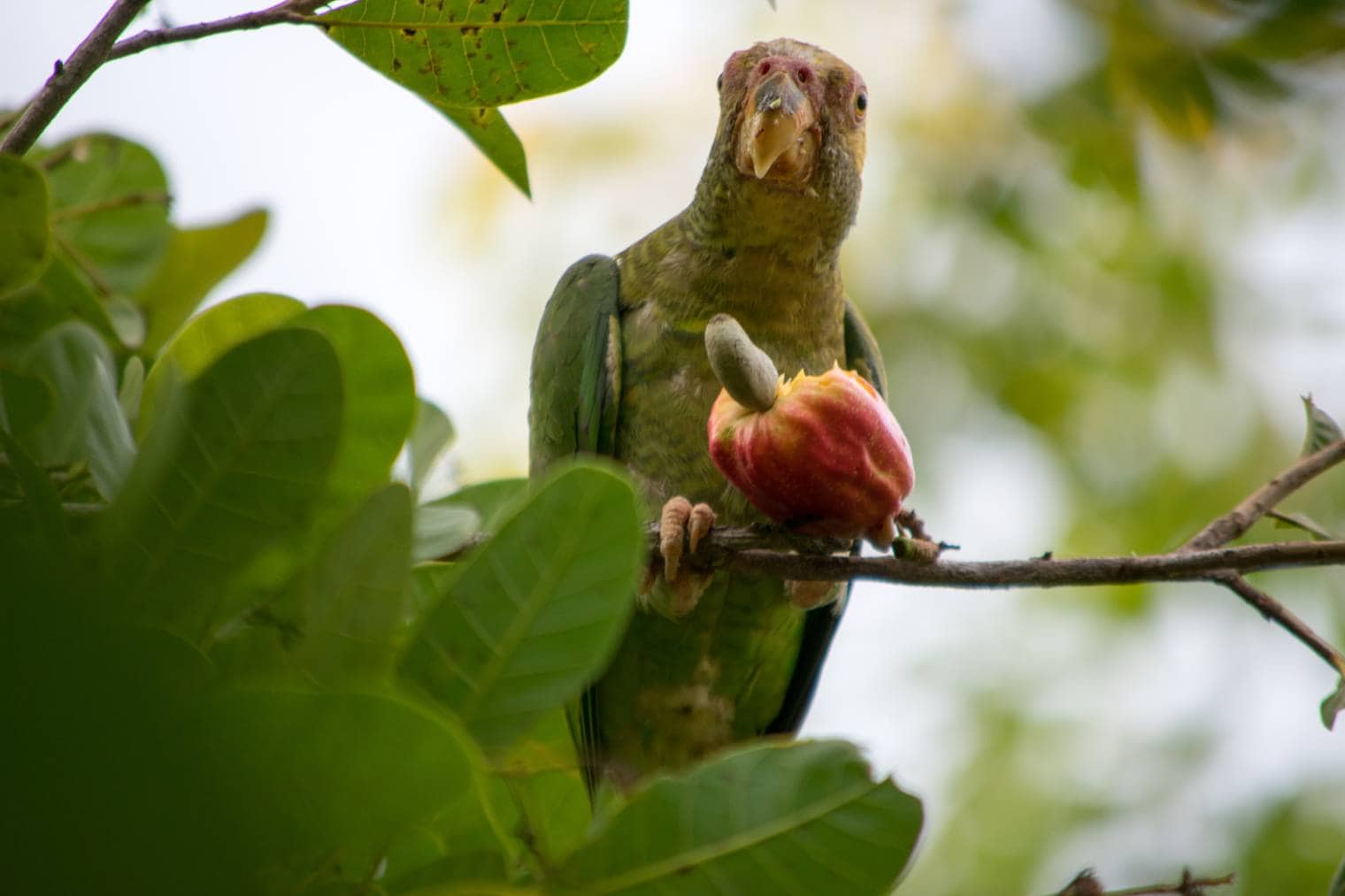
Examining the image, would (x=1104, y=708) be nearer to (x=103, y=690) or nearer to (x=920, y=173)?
(x=920, y=173)

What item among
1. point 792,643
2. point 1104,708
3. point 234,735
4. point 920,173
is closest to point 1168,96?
point 920,173

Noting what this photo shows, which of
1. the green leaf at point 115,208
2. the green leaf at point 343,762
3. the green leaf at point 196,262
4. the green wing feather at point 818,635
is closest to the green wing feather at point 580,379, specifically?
the green wing feather at point 818,635

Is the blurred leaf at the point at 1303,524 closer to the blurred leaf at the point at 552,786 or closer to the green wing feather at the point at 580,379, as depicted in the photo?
the blurred leaf at the point at 552,786

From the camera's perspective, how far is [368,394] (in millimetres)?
1232

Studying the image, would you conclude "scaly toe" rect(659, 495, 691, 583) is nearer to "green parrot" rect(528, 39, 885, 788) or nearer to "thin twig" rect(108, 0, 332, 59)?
"green parrot" rect(528, 39, 885, 788)

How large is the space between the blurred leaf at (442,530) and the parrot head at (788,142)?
39.3 inches

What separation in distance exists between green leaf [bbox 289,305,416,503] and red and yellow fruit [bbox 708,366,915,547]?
1.48ft

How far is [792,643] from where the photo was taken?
2.68 m

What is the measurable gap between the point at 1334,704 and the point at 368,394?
105cm

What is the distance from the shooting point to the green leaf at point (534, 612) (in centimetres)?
91

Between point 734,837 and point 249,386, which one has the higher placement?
point 249,386


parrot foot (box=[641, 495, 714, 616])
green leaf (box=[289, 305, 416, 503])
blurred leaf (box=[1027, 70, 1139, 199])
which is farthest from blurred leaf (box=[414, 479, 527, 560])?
blurred leaf (box=[1027, 70, 1139, 199])

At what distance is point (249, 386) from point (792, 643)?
188 centimetres

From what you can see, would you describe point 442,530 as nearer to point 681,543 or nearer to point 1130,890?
point 681,543
